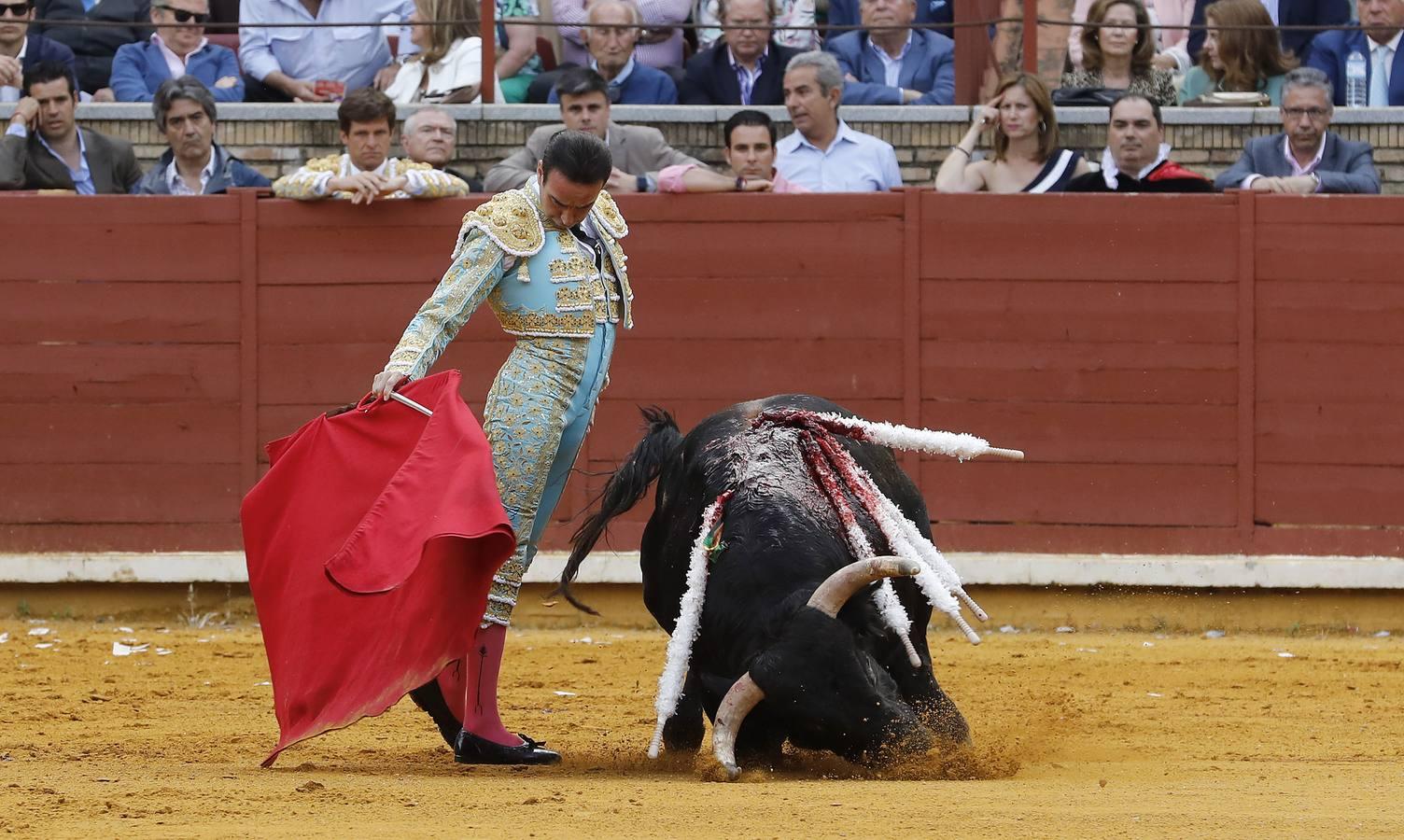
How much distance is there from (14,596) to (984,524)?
349 cm

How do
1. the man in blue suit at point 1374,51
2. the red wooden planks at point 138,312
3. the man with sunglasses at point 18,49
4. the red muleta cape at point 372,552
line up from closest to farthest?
the red muleta cape at point 372,552 < the red wooden planks at point 138,312 < the man with sunglasses at point 18,49 < the man in blue suit at point 1374,51

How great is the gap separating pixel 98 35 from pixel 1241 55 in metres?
4.58

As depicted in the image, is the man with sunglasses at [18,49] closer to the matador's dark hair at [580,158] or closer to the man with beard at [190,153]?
the man with beard at [190,153]

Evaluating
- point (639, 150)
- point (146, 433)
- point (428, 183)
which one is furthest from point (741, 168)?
point (146, 433)

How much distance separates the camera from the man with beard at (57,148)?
292 inches

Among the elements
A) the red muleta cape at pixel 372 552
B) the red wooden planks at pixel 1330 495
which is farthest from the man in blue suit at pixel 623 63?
the red muleta cape at pixel 372 552

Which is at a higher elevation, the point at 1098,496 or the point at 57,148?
the point at 57,148

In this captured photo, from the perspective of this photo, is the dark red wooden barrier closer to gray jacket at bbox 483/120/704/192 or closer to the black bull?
gray jacket at bbox 483/120/704/192

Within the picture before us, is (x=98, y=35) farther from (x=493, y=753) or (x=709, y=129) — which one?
(x=493, y=753)

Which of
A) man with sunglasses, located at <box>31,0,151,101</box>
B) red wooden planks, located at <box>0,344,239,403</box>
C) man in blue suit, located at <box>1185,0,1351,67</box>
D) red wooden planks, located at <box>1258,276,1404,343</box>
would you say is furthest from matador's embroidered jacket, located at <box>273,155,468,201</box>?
man in blue suit, located at <box>1185,0,1351,67</box>

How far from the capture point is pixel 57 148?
760 centimetres

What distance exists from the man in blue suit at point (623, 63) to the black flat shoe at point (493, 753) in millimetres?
3958

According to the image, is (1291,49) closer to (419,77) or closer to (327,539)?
(419,77)

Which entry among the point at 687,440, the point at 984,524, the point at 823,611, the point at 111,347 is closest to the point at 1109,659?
the point at 984,524
